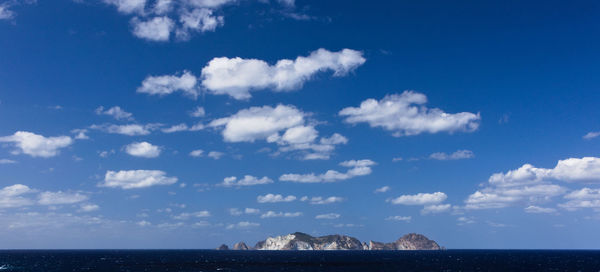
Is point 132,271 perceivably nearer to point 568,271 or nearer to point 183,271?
point 183,271

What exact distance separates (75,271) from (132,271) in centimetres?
1880

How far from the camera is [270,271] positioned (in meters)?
142

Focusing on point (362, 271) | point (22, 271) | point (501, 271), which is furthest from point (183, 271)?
point (501, 271)

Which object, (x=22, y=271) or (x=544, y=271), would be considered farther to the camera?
(x=544, y=271)

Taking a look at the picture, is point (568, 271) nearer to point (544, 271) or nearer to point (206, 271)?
point (544, 271)

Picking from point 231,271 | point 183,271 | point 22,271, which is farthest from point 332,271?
point 22,271

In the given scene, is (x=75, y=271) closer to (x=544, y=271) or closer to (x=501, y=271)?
(x=501, y=271)

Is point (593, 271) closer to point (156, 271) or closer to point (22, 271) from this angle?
point (156, 271)

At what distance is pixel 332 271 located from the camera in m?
147

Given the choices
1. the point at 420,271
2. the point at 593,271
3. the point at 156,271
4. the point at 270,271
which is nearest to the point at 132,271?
the point at 156,271

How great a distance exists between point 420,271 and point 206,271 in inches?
2688

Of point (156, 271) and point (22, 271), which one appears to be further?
point (156, 271)

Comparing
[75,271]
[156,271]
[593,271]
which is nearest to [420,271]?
[593,271]

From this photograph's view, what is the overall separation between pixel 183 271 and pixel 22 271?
4645 centimetres
